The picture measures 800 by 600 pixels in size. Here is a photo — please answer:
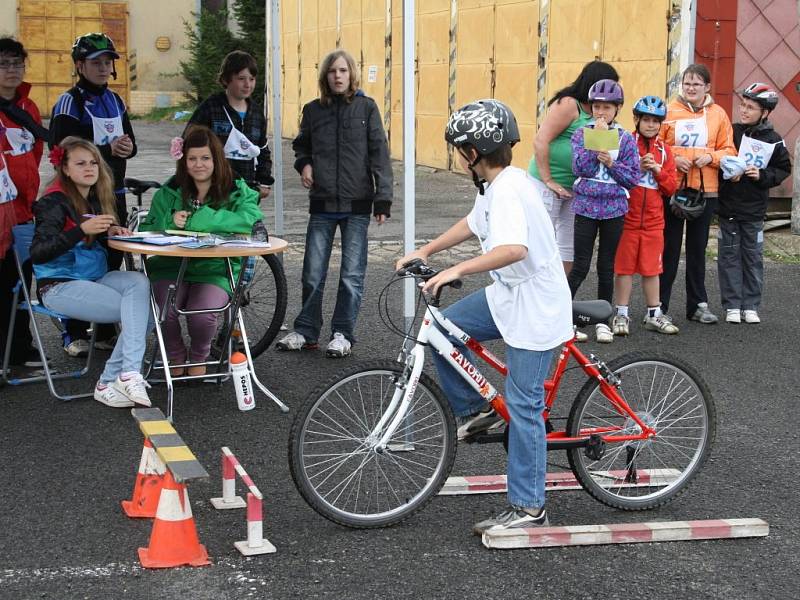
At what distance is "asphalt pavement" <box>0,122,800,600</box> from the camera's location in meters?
4.34

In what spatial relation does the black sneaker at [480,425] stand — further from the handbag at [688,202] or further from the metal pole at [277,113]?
the handbag at [688,202]

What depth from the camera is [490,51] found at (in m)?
17.6

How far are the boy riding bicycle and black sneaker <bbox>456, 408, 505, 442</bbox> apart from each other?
8.7 inches

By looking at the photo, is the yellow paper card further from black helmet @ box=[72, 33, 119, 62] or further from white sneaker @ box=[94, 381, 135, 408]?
white sneaker @ box=[94, 381, 135, 408]

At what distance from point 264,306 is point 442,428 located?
10.0 feet

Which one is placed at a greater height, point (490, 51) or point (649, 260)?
point (490, 51)

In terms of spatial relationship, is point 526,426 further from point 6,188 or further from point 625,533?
point 6,188

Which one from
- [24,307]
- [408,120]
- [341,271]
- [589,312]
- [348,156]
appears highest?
[408,120]

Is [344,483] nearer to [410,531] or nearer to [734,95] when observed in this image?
[410,531]

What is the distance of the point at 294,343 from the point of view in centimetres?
784

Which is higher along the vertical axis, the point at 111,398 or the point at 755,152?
the point at 755,152

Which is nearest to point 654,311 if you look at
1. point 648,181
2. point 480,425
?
point 648,181

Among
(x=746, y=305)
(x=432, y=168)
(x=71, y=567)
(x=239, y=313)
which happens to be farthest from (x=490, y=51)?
(x=71, y=567)

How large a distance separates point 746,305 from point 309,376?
3626mm
